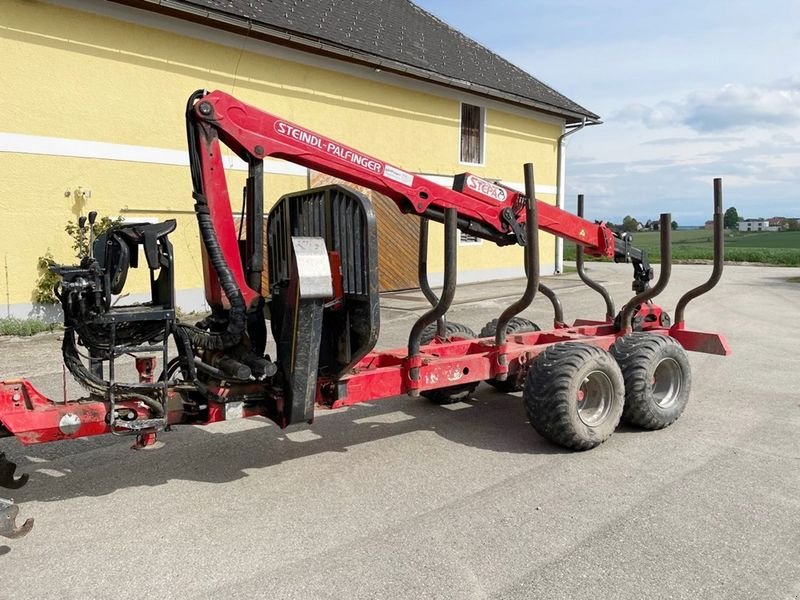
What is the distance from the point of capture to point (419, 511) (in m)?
4.14

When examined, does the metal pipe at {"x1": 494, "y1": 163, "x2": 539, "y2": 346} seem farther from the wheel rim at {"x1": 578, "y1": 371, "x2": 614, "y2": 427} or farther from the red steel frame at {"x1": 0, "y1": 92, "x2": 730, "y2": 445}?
the wheel rim at {"x1": 578, "y1": 371, "x2": 614, "y2": 427}

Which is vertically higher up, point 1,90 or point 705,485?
point 1,90

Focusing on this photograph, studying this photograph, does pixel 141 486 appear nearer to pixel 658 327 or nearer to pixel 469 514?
pixel 469 514

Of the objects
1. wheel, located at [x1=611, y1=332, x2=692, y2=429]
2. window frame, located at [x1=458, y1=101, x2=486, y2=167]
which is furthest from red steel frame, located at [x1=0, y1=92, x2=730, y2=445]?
window frame, located at [x1=458, y1=101, x2=486, y2=167]

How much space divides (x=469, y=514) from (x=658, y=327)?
4261 mm

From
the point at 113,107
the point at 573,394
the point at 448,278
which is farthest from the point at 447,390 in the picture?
the point at 113,107

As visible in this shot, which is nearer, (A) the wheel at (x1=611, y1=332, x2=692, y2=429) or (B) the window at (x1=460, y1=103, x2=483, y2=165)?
(A) the wheel at (x1=611, y1=332, x2=692, y2=429)

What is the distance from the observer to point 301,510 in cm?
417

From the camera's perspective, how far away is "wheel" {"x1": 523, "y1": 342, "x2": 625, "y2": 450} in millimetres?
5109

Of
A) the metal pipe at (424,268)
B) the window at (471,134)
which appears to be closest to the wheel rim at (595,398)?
the metal pipe at (424,268)

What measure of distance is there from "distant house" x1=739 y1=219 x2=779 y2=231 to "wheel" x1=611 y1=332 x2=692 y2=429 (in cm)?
7935

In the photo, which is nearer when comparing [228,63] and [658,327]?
[658,327]

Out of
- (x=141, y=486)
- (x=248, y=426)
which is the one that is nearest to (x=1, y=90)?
(x=248, y=426)

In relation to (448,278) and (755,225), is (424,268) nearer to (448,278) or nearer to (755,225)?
(448,278)
